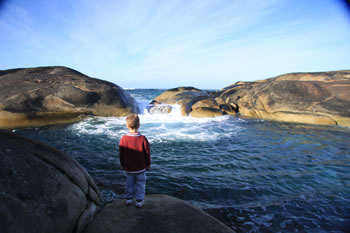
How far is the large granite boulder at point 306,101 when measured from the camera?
38.4ft

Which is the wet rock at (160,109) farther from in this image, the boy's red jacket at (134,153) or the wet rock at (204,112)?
the boy's red jacket at (134,153)

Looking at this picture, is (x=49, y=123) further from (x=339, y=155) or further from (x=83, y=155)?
(x=339, y=155)

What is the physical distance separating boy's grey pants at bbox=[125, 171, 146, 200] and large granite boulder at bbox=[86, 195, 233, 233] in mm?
152

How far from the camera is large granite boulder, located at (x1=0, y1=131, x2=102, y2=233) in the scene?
5.11 feet

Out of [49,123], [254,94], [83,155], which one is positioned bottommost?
[83,155]

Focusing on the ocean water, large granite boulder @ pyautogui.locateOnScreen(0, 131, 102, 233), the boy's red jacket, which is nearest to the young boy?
the boy's red jacket

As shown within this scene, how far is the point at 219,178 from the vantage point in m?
4.51

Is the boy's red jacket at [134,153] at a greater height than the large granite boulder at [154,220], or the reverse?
the boy's red jacket at [134,153]

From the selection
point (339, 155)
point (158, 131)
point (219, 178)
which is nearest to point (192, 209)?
point (219, 178)

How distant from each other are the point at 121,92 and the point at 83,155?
27.5 feet

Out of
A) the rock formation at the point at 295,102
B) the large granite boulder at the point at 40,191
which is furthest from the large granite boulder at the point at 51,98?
the large granite boulder at the point at 40,191

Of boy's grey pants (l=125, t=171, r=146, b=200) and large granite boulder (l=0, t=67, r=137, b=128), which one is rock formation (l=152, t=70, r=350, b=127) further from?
boy's grey pants (l=125, t=171, r=146, b=200)

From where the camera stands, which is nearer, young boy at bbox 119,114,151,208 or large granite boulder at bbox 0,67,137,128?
young boy at bbox 119,114,151,208

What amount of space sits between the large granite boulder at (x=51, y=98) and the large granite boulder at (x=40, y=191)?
922 centimetres
